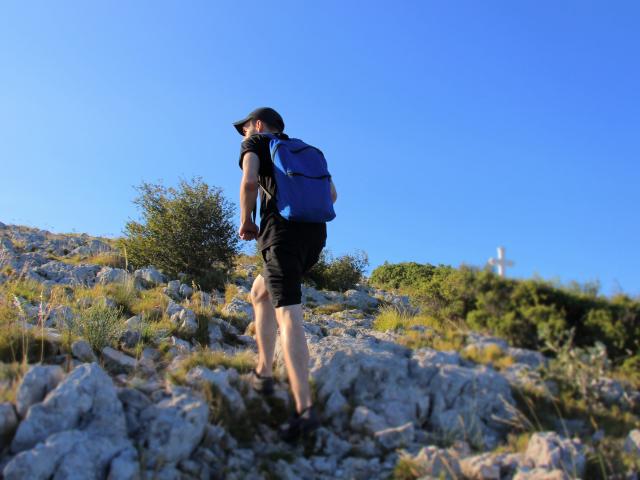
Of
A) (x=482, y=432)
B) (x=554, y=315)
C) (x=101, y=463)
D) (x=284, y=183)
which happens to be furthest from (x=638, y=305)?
(x=101, y=463)

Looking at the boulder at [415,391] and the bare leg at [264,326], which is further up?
the bare leg at [264,326]

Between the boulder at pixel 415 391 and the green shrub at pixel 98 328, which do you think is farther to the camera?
the green shrub at pixel 98 328

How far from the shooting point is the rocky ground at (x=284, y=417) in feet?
11.9

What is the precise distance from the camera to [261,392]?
469cm

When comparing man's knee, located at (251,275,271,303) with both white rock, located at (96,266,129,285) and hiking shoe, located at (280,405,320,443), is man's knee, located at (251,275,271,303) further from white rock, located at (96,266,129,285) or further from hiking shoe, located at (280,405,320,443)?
white rock, located at (96,266,129,285)

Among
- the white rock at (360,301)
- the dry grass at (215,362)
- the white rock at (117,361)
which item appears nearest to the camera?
the dry grass at (215,362)

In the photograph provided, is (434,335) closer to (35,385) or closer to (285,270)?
A: (285,270)

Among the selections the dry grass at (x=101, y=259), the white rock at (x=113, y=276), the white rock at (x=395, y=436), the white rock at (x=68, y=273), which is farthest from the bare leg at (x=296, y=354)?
the dry grass at (x=101, y=259)

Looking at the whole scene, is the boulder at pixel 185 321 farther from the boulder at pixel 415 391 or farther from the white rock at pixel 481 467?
the white rock at pixel 481 467

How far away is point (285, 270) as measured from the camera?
4414mm

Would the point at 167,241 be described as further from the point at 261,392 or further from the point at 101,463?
the point at 101,463

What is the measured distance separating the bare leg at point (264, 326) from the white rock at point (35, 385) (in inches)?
61.7

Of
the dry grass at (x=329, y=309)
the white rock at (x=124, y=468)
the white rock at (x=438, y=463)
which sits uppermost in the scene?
the dry grass at (x=329, y=309)

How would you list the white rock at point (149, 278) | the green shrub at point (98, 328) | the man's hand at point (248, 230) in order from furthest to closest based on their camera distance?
the white rock at point (149, 278) < the green shrub at point (98, 328) < the man's hand at point (248, 230)
